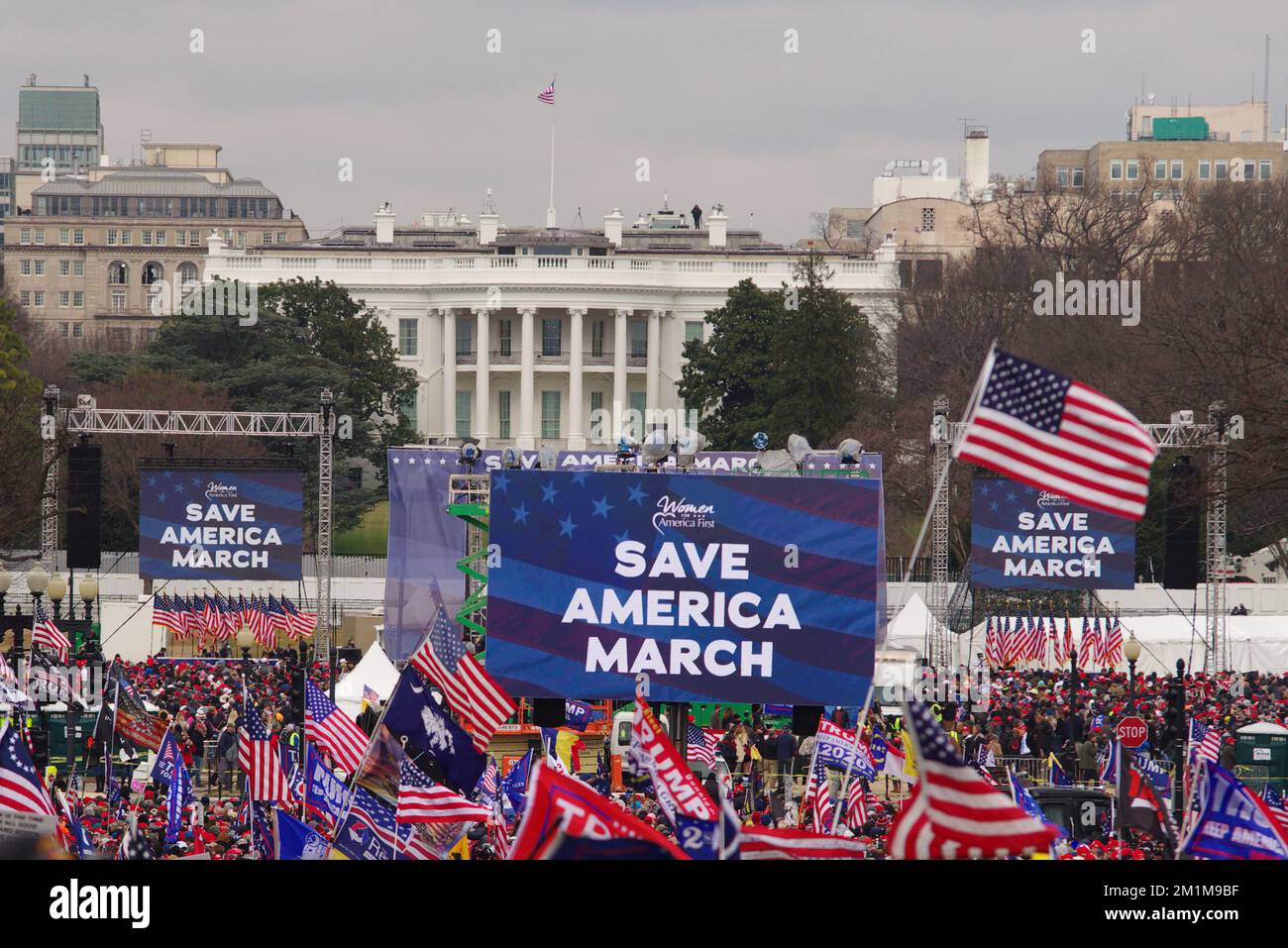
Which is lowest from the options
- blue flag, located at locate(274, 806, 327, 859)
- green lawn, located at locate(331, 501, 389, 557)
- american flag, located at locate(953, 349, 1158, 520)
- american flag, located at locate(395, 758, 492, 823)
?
green lawn, located at locate(331, 501, 389, 557)

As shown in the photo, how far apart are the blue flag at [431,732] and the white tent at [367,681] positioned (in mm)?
16742

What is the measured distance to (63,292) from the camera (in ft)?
486

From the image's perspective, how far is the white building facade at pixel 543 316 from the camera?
325ft

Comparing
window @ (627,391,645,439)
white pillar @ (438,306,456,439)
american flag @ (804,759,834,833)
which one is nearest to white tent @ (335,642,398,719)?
american flag @ (804,759,834,833)

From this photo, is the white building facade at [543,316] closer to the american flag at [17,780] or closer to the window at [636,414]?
the window at [636,414]

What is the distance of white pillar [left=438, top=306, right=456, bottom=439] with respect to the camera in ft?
328

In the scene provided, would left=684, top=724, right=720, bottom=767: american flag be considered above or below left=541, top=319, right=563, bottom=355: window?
below

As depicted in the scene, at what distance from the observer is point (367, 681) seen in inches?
1309

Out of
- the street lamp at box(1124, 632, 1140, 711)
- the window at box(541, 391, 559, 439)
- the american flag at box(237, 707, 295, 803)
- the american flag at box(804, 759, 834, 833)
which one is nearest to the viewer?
the american flag at box(237, 707, 295, 803)

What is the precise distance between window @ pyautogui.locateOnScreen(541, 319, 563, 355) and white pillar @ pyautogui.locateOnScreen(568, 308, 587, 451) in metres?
1.34

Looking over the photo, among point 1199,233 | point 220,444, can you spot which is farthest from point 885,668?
point 1199,233

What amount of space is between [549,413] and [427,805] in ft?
288

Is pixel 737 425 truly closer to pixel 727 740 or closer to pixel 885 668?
pixel 885 668

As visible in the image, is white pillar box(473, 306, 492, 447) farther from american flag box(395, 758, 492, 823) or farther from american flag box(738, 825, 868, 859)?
american flag box(738, 825, 868, 859)
